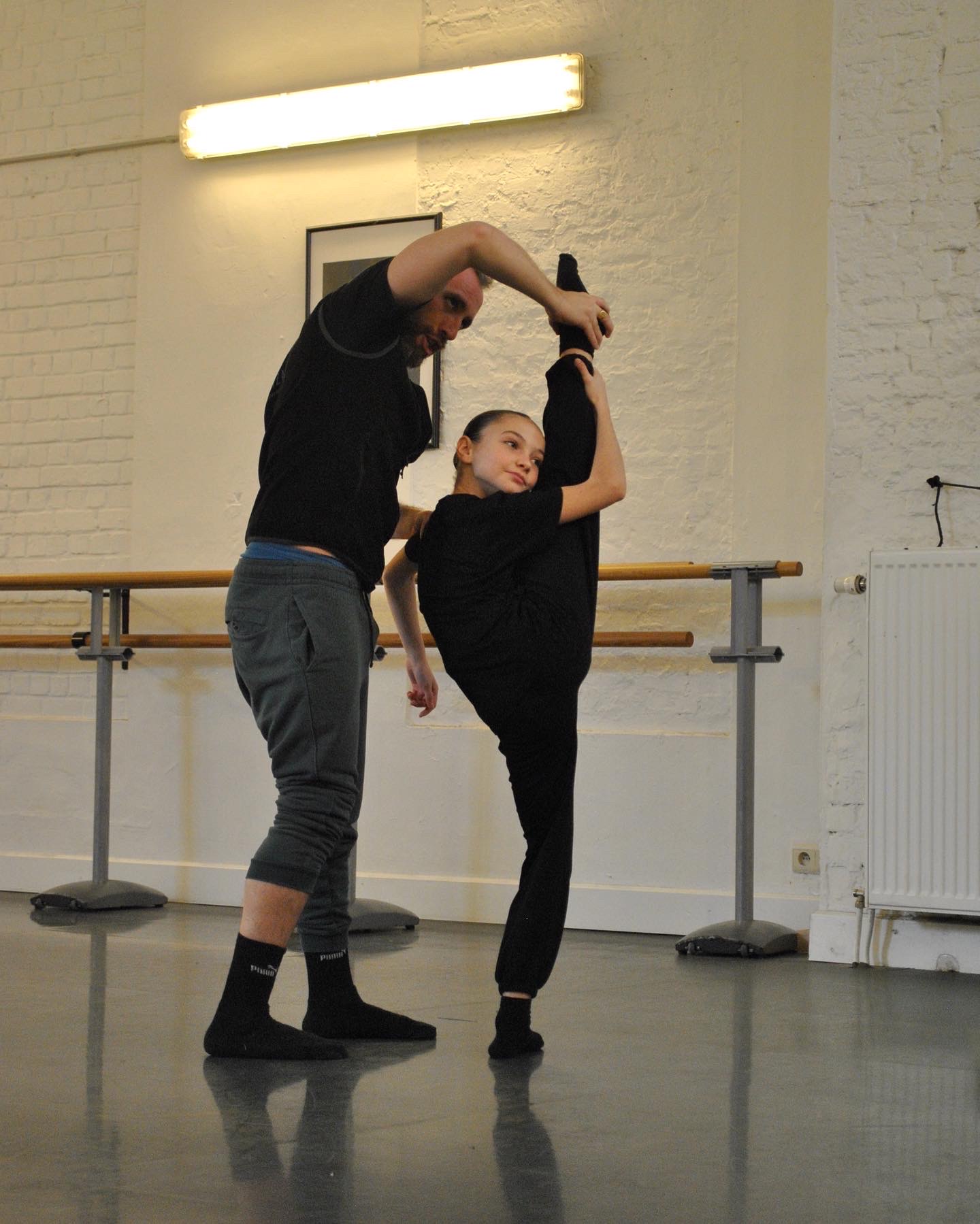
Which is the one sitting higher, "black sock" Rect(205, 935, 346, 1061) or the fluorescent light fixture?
the fluorescent light fixture

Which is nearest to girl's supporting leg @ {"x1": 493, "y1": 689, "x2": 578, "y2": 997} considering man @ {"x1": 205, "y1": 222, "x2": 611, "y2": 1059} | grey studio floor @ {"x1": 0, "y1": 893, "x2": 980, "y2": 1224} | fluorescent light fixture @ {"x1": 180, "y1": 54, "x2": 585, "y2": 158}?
grey studio floor @ {"x1": 0, "y1": 893, "x2": 980, "y2": 1224}

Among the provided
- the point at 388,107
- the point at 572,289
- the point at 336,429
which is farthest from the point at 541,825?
the point at 388,107

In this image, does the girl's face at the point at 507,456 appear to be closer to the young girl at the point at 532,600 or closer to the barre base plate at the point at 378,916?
the young girl at the point at 532,600

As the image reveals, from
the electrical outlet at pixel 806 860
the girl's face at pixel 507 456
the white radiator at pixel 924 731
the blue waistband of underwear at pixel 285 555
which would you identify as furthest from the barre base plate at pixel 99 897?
the girl's face at pixel 507 456

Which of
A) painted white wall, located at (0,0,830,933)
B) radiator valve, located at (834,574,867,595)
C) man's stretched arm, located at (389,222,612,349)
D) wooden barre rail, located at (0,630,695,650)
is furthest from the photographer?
painted white wall, located at (0,0,830,933)

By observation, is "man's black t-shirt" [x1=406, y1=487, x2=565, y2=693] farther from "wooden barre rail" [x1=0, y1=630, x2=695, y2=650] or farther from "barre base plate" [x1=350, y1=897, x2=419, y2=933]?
"barre base plate" [x1=350, y1=897, x2=419, y2=933]

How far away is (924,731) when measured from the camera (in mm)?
3514

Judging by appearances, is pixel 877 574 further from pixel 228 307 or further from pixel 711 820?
pixel 228 307

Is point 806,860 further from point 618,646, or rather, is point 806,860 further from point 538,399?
point 538,399

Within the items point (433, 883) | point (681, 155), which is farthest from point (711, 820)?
point (681, 155)

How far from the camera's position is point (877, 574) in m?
3.56

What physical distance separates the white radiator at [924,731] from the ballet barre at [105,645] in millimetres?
833

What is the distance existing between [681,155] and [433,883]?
227 centimetres

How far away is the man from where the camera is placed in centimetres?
222
